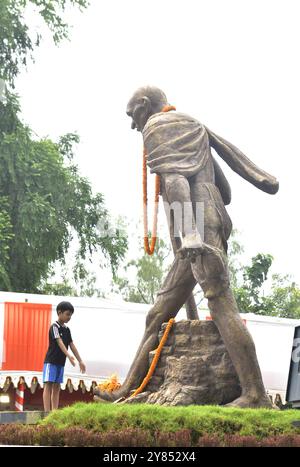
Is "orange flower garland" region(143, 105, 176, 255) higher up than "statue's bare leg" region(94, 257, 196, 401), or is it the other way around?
"orange flower garland" region(143, 105, 176, 255)

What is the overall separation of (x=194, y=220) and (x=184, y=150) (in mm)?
730

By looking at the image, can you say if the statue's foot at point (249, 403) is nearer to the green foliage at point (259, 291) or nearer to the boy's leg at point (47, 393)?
the boy's leg at point (47, 393)

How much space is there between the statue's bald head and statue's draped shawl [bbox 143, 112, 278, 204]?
0.99 ft

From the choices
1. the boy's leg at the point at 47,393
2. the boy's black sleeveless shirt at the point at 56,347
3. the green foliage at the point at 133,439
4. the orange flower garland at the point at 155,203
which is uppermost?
the orange flower garland at the point at 155,203

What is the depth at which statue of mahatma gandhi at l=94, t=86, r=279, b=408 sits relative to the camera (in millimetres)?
9555

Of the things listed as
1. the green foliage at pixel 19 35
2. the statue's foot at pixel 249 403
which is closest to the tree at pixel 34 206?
the green foliage at pixel 19 35

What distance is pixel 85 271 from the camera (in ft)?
100

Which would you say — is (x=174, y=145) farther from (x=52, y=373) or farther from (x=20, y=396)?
(x=20, y=396)

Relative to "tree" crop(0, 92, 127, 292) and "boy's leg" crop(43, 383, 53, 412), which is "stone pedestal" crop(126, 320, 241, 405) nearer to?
"boy's leg" crop(43, 383, 53, 412)

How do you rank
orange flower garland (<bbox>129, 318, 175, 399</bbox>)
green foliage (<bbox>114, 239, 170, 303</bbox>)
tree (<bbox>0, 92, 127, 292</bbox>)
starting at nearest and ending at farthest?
1. orange flower garland (<bbox>129, 318, 175, 399</bbox>)
2. tree (<bbox>0, 92, 127, 292</bbox>)
3. green foliage (<bbox>114, 239, 170, 303</bbox>)

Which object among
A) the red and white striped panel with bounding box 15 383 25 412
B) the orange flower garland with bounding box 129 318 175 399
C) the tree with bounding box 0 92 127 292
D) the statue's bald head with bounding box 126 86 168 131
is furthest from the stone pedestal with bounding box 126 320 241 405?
the tree with bounding box 0 92 127 292

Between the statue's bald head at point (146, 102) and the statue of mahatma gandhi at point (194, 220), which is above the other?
the statue's bald head at point (146, 102)

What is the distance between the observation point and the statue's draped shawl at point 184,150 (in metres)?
10.0
